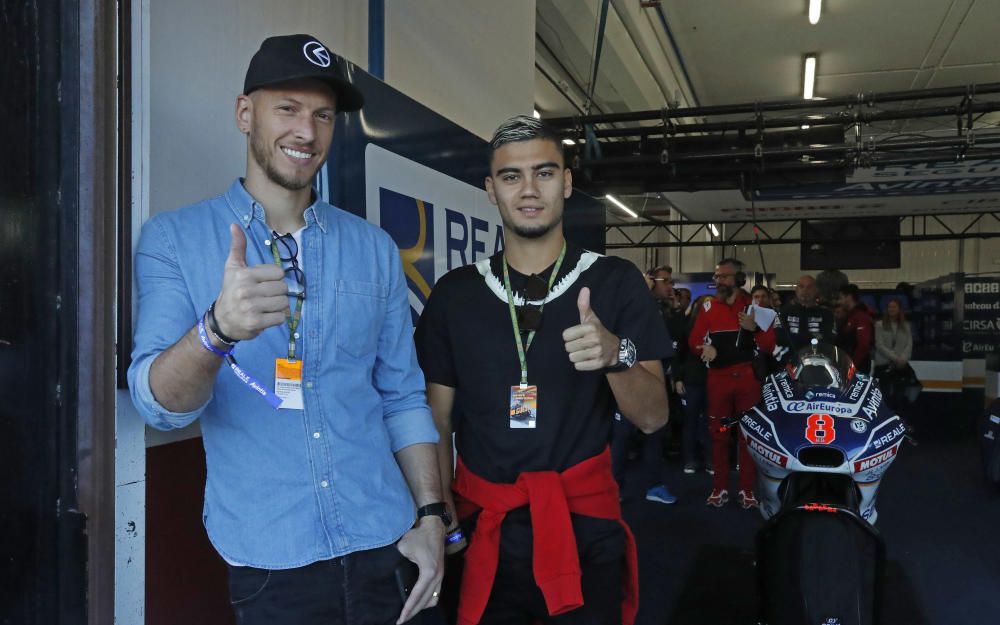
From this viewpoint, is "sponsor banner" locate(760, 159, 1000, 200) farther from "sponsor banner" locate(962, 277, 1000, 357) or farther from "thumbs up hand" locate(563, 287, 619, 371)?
"thumbs up hand" locate(563, 287, 619, 371)

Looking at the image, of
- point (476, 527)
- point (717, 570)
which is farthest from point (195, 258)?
point (717, 570)

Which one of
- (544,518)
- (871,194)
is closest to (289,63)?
(544,518)

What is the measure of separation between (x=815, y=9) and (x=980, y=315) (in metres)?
4.15

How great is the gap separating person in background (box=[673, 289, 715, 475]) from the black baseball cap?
4356 mm

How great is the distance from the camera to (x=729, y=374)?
4.91m

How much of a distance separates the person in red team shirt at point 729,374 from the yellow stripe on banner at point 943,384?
4845mm

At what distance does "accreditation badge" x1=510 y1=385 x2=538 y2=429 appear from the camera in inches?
63.4

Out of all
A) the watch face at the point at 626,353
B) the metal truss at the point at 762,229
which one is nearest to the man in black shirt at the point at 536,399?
the watch face at the point at 626,353

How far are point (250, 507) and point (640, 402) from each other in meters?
0.81

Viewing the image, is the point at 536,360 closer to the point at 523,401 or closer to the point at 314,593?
the point at 523,401

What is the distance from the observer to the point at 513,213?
1686mm

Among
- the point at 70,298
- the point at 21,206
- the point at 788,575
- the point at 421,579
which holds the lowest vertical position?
the point at 788,575

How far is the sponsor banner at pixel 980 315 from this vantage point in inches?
330

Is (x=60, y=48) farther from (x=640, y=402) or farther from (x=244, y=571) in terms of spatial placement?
(x=640, y=402)
